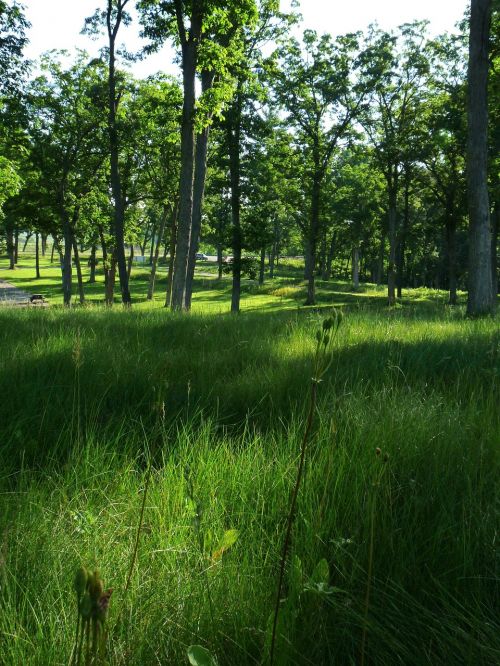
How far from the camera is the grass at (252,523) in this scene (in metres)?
1.32

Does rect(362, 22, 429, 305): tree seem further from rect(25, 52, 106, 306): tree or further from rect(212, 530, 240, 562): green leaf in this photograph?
rect(212, 530, 240, 562): green leaf

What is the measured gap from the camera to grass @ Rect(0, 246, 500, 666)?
1.32 m

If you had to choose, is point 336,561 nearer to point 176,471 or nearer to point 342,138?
point 176,471

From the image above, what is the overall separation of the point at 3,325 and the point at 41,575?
5.44m

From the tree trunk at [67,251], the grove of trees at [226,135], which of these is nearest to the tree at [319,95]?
the grove of trees at [226,135]

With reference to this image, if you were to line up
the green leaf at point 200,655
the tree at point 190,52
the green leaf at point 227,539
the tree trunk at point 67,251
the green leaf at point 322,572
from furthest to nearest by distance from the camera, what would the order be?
the tree trunk at point 67,251 < the tree at point 190,52 < the green leaf at point 227,539 < the green leaf at point 322,572 < the green leaf at point 200,655

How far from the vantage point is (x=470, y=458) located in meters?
2.19

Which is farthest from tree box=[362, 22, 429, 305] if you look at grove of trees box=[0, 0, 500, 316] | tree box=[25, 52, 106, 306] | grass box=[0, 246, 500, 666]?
grass box=[0, 246, 500, 666]

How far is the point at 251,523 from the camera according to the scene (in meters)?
1.78

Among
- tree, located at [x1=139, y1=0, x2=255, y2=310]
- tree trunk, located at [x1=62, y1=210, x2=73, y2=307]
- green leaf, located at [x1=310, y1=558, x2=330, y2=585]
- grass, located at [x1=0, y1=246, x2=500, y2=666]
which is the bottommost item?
grass, located at [x1=0, y1=246, x2=500, y2=666]

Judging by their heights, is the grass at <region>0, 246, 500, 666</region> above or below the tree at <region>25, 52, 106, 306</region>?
below

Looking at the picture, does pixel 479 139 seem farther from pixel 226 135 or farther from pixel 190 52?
pixel 226 135

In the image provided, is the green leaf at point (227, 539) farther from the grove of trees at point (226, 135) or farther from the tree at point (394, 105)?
the tree at point (394, 105)

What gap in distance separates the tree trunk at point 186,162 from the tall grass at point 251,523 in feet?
32.6
